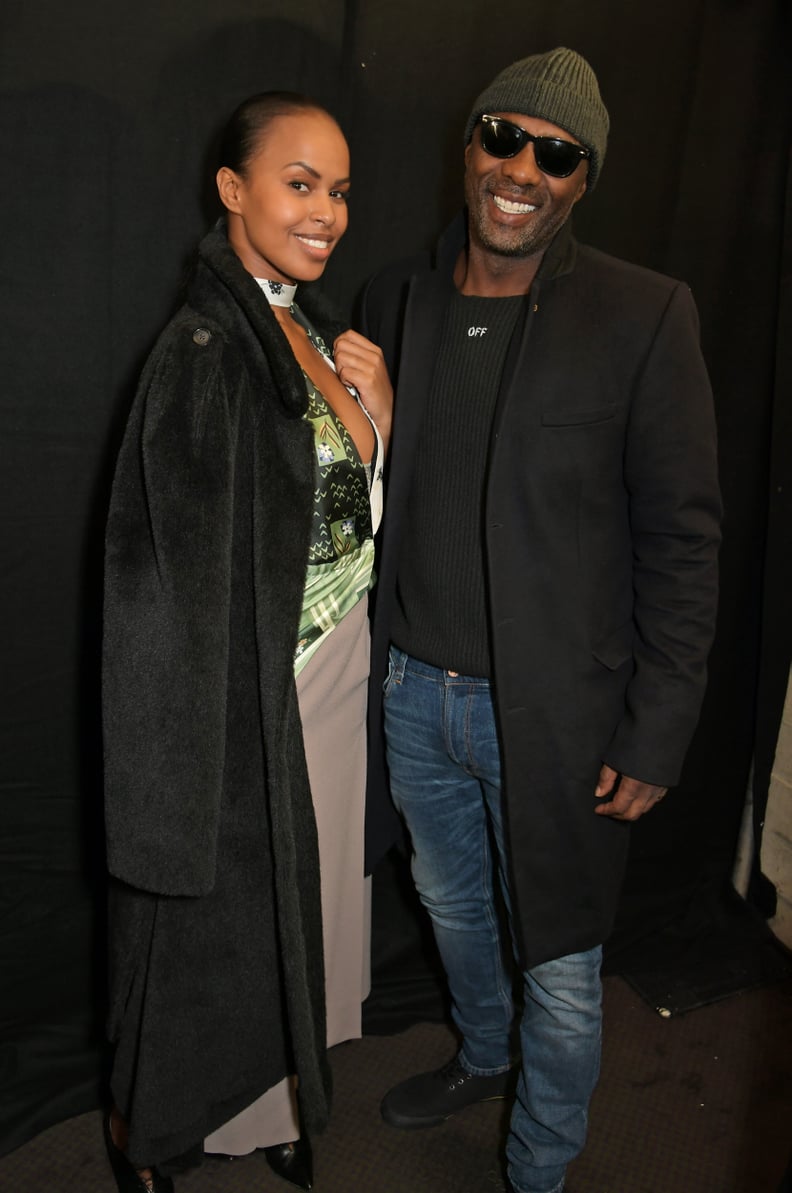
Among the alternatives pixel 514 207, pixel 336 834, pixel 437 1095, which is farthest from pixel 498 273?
pixel 437 1095

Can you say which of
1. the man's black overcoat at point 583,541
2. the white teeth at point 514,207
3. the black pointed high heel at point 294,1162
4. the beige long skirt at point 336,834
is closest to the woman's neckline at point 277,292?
the man's black overcoat at point 583,541

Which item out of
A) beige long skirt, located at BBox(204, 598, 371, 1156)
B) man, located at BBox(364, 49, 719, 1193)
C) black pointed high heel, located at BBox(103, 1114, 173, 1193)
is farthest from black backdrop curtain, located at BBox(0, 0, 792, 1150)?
beige long skirt, located at BBox(204, 598, 371, 1156)

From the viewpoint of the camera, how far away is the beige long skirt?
1.61 metres

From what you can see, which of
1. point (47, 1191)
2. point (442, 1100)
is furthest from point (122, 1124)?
point (442, 1100)

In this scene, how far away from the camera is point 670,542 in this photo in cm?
158

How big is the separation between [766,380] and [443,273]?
97 centimetres

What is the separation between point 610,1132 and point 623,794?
2.70 ft

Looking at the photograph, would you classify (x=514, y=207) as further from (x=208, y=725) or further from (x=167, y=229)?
(x=208, y=725)

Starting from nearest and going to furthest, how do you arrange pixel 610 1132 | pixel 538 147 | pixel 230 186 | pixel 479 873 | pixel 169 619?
pixel 169 619
pixel 230 186
pixel 538 147
pixel 479 873
pixel 610 1132

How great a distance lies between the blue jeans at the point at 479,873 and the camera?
170 cm

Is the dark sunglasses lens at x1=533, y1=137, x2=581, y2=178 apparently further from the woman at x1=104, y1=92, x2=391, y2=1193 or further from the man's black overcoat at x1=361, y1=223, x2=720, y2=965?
the woman at x1=104, y1=92, x2=391, y2=1193

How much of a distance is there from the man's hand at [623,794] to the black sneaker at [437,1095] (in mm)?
736

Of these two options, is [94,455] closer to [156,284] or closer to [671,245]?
[156,284]

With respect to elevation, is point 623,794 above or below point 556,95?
below
